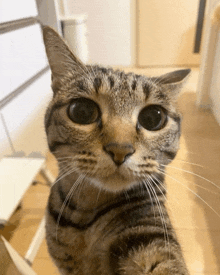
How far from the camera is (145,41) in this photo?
2.94 m

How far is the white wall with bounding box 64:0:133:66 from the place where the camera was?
273 cm

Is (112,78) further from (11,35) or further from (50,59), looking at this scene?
(11,35)

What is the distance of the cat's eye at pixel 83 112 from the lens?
0.57 m

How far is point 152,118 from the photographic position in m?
0.58

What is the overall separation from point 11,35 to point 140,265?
1.08 m

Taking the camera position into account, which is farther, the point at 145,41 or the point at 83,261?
the point at 145,41

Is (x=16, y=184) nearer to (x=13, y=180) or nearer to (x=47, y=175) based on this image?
(x=13, y=180)

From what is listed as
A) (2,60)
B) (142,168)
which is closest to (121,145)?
(142,168)

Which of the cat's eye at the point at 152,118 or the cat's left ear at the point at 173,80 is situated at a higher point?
the cat's left ear at the point at 173,80

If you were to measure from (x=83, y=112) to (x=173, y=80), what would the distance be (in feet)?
0.95

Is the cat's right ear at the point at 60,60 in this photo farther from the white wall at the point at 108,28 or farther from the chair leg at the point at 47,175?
the white wall at the point at 108,28

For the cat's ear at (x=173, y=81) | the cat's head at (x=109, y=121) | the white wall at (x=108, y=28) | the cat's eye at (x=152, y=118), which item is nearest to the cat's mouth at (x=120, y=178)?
the cat's head at (x=109, y=121)

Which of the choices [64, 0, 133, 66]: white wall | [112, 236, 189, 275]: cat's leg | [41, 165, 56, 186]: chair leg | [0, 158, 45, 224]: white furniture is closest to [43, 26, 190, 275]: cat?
[112, 236, 189, 275]: cat's leg

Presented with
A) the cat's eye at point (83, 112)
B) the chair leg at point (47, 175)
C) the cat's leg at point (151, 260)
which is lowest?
the chair leg at point (47, 175)
